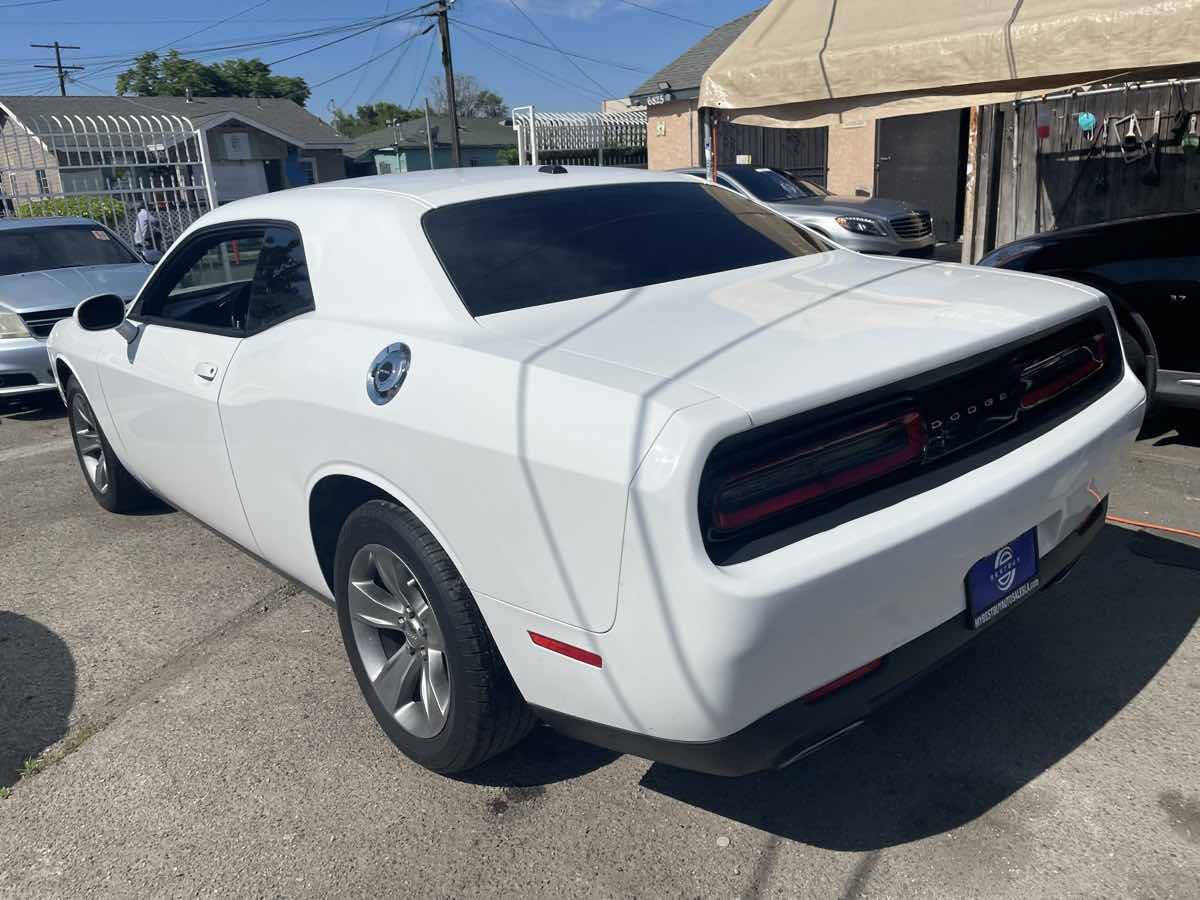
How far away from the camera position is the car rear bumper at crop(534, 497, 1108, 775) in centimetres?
208

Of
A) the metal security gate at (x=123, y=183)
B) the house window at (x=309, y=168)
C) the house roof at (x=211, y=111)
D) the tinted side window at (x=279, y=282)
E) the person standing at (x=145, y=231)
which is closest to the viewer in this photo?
the tinted side window at (x=279, y=282)

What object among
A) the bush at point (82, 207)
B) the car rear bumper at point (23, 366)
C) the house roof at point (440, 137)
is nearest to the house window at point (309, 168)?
the house roof at point (440, 137)

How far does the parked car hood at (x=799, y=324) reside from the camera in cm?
212

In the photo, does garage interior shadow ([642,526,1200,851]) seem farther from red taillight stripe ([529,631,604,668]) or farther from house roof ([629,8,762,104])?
house roof ([629,8,762,104])

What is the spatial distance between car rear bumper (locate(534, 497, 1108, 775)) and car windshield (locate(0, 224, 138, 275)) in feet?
26.5

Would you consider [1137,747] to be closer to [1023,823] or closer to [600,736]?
[1023,823]

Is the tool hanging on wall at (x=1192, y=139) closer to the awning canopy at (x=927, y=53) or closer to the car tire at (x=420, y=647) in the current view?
the awning canopy at (x=927, y=53)

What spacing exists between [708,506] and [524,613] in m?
0.55

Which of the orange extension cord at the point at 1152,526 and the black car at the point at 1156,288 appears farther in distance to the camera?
the black car at the point at 1156,288

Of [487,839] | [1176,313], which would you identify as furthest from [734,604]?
[1176,313]

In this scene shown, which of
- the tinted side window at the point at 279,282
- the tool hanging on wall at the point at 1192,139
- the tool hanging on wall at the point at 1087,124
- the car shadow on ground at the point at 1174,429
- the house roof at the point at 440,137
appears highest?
the house roof at the point at 440,137

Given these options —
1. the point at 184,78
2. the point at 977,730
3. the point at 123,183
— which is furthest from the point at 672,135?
the point at 184,78

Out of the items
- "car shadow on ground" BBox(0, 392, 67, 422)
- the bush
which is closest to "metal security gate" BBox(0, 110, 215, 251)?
the bush

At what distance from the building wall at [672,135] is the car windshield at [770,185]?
29.1 ft
